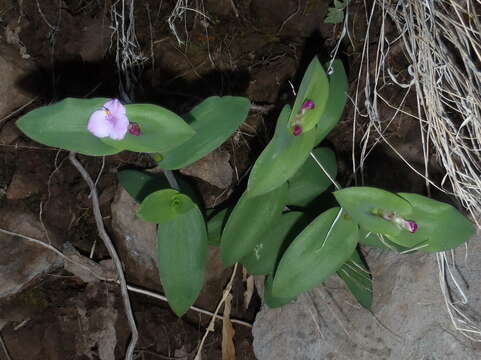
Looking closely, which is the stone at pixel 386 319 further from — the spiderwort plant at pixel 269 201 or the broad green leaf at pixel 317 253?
the broad green leaf at pixel 317 253

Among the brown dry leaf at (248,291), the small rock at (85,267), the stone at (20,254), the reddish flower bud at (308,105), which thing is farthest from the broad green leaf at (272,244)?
the stone at (20,254)

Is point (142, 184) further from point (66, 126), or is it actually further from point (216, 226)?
point (66, 126)

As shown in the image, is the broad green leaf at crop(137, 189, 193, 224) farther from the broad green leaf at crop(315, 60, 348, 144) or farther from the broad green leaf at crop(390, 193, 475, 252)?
the broad green leaf at crop(390, 193, 475, 252)

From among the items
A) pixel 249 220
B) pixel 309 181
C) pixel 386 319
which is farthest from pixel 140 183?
pixel 386 319

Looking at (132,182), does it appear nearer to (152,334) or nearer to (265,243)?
(265,243)

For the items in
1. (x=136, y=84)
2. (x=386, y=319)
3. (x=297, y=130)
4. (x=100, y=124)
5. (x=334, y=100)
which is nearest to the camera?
(x=100, y=124)

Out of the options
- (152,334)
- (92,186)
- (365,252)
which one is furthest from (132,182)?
(365,252)
